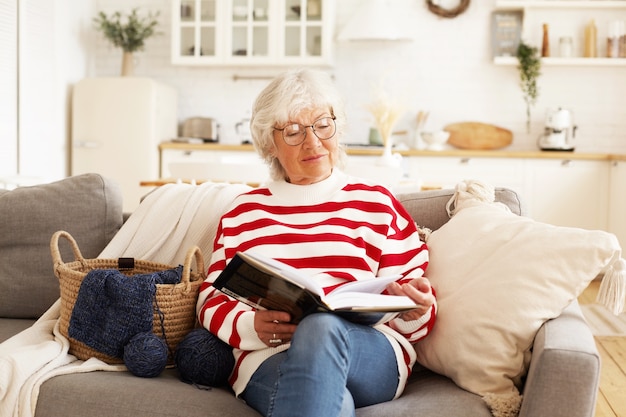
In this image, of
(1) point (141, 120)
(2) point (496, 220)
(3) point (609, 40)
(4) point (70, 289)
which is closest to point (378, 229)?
(2) point (496, 220)

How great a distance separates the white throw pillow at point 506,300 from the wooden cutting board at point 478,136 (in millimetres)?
4097

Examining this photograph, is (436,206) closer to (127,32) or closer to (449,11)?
(449,11)

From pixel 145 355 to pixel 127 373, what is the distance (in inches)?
4.3

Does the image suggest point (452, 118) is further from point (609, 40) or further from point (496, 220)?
point (496, 220)

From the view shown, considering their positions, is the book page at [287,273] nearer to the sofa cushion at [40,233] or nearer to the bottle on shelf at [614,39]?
the sofa cushion at [40,233]

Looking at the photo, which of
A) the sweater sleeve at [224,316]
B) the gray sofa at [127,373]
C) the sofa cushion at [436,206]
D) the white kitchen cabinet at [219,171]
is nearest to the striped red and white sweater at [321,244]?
the sweater sleeve at [224,316]

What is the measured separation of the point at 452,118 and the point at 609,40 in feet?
4.15

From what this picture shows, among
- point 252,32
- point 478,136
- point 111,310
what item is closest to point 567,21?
point 478,136

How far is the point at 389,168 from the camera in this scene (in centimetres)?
354

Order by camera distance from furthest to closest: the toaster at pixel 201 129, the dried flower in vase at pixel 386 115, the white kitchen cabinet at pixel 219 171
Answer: the toaster at pixel 201 129, the dried flower in vase at pixel 386 115, the white kitchen cabinet at pixel 219 171

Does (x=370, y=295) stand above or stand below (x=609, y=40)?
below

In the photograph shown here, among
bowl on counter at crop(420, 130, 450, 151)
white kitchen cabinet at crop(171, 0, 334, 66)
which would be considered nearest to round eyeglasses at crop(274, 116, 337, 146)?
bowl on counter at crop(420, 130, 450, 151)

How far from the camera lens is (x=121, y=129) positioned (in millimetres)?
5656

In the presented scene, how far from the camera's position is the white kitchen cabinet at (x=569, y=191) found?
17.3ft
